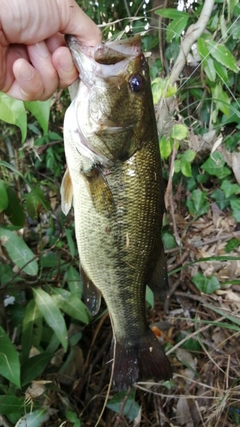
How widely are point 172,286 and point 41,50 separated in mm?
1487

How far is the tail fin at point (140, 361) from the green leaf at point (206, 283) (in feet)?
2.19

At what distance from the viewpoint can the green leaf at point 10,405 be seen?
4.58 ft

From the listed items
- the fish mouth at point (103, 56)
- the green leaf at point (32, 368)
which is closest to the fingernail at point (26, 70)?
the fish mouth at point (103, 56)

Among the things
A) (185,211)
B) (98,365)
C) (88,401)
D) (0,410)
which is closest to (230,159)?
(185,211)

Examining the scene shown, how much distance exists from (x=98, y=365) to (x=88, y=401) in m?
0.20

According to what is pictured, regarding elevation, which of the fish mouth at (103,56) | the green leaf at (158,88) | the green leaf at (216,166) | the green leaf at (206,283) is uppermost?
the fish mouth at (103,56)

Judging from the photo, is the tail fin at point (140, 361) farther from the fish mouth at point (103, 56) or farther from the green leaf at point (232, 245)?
the fish mouth at point (103, 56)

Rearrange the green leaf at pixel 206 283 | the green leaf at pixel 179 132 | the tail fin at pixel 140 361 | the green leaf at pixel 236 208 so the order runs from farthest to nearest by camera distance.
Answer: the green leaf at pixel 236 208, the green leaf at pixel 206 283, the green leaf at pixel 179 132, the tail fin at pixel 140 361

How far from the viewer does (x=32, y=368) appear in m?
1.65

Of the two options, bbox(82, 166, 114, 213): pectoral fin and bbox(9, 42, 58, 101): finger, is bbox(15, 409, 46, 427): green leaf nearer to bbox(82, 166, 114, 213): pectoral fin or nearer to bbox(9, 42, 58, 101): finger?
bbox(82, 166, 114, 213): pectoral fin

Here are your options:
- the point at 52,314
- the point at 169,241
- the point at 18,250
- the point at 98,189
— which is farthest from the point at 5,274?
the point at 169,241

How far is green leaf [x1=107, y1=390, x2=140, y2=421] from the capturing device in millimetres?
1930

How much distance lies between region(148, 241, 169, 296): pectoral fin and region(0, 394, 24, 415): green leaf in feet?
2.03

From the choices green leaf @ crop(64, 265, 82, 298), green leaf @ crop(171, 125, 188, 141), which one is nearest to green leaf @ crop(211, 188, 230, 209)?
green leaf @ crop(171, 125, 188, 141)
